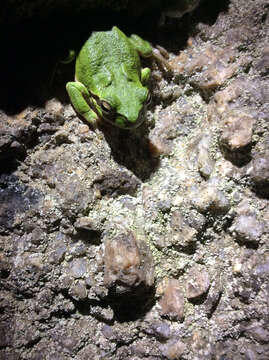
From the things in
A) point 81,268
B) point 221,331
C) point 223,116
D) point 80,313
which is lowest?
point 221,331

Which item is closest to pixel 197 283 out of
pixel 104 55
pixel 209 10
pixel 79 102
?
pixel 79 102

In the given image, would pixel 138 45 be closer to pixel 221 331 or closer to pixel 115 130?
pixel 115 130

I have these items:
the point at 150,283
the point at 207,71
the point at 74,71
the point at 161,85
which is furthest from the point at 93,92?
the point at 150,283

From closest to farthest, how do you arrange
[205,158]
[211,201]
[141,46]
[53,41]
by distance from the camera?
[211,201] → [205,158] → [53,41] → [141,46]

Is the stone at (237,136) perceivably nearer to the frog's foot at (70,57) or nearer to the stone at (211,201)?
the stone at (211,201)

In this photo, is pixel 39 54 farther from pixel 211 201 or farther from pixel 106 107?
pixel 211 201

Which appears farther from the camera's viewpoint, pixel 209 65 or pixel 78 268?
pixel 209 65
